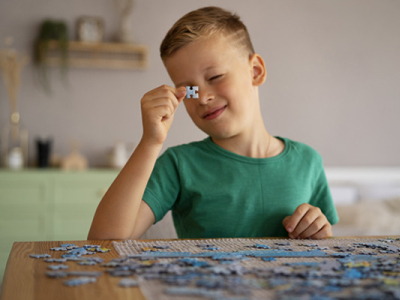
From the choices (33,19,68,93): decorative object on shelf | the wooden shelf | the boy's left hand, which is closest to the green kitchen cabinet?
(33,19,68,93): decorative object on shelf

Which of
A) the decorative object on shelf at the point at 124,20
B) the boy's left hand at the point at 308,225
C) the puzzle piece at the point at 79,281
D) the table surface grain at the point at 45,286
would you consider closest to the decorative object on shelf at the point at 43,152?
the decorative object on shelf at the point at 124,20

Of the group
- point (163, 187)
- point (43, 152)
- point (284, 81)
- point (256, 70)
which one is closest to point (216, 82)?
point (256, 70)

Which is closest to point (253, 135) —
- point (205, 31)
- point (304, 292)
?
point (205, 31)

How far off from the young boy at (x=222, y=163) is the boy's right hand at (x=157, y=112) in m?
0.03

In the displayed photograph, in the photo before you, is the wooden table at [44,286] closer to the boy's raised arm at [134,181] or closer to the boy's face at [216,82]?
the boy's raised arm at [134,181]

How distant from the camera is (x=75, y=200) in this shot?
3330 mm

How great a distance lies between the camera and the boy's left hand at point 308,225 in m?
1.03

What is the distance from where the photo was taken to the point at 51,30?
12.1 ft

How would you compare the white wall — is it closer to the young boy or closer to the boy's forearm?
the young boy

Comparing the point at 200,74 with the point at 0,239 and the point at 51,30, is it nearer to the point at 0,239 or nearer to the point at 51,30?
the point at 0,239

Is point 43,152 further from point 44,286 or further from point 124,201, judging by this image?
point 44,286

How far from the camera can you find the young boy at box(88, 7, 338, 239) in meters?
1.27

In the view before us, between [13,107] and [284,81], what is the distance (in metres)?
2.40

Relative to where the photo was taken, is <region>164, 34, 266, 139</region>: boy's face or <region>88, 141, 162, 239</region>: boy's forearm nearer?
<region>88, 141, 162, 239</region>: boy's forearm
